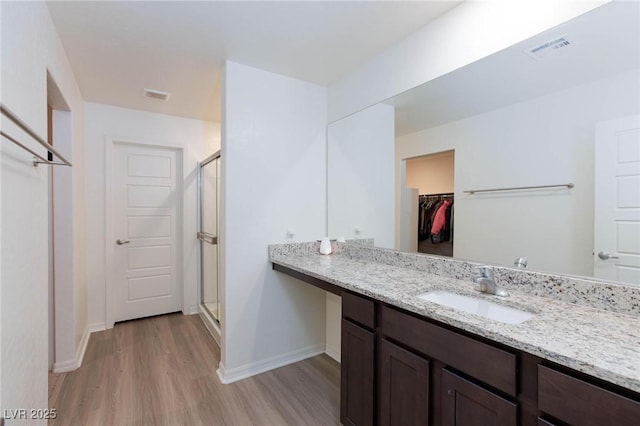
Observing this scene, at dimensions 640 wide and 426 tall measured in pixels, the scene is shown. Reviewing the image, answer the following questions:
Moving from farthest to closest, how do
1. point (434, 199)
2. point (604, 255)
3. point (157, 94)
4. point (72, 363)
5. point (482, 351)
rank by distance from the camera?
point (157, 94)
point (72, 363)
point (434, 199)
point (604, 255)
point (482, 351)

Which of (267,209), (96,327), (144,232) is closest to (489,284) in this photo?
(267,209)

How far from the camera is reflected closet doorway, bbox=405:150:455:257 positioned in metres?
1.83

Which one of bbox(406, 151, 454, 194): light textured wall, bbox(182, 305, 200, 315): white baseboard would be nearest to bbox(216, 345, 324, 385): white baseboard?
bbox(182, 305, 200, 315): white baseboard

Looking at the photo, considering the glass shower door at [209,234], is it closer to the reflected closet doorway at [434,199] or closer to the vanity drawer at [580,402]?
the reflected closet doorway at [434,199]

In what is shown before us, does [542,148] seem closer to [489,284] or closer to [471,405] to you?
[489,284]

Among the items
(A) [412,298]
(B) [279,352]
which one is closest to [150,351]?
(B) [279,352]

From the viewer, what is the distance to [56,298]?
91.3 inches

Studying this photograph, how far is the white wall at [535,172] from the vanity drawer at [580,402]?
677 millimetres

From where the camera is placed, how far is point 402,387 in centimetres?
134

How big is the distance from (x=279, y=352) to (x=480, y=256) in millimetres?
1737

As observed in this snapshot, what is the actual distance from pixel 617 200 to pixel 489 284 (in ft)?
1.94

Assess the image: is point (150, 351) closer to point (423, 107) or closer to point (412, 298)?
point (412, 298)

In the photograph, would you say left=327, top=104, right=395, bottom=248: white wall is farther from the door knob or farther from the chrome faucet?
the door knob

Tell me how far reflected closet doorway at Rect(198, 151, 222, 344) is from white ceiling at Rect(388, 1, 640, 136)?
2110 millimetres
